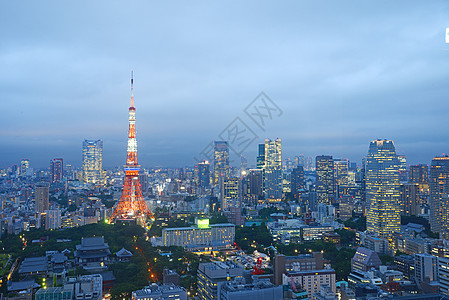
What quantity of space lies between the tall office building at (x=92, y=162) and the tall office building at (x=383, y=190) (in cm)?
3124

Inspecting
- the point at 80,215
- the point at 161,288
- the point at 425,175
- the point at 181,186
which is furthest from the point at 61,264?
the point at 425,175

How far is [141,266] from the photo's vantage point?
11.0 meters

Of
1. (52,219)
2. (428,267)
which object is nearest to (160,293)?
(428,267)

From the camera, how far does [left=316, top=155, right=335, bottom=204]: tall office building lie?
2936cm

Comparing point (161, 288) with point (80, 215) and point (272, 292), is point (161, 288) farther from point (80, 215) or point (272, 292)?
point (80, 215)

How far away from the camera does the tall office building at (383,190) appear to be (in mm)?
17797

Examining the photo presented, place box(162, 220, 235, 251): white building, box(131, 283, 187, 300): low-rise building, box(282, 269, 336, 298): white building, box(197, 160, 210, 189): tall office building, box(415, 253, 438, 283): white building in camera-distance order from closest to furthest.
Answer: box(131, 283, 187, 300): low-rise building, box(282, 269, 336, 298): white building, box(415, 253, 438, 283): white building, box(162, 220, 235, 251): white building, box(197, 160, 210, 189): tall office building

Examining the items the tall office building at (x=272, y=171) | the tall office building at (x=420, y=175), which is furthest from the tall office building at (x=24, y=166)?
the tall office building at (x=420, y=175)

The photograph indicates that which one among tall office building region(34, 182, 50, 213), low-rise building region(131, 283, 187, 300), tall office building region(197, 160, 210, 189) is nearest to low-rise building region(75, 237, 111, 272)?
low-rise building region(131, 283, 187, 300)

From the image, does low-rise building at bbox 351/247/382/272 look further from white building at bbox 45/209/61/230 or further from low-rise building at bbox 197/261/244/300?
white building at bbox 45/209/61/230

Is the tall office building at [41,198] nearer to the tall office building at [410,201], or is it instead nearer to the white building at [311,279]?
the white building at [311,279]

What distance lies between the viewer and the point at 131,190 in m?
18.9

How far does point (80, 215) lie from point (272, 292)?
15.6 metres

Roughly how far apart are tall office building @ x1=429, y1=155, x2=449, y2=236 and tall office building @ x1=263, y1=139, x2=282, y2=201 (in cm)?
1305
